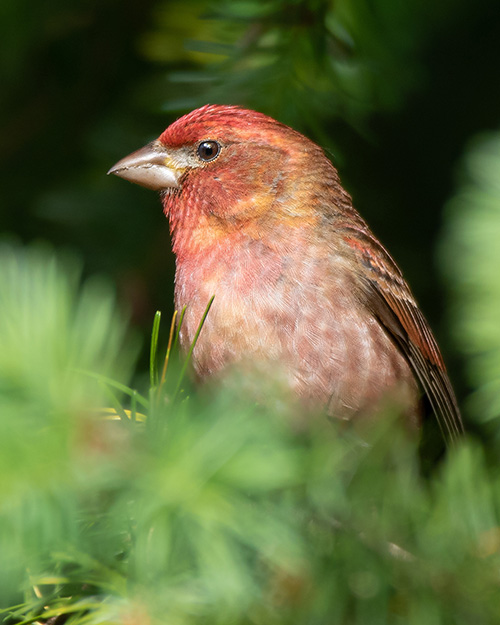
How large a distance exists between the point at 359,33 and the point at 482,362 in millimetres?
1480

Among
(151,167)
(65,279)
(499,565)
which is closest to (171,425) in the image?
(65,279)

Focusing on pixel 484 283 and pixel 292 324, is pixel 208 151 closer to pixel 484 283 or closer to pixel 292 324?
pixel 292 324

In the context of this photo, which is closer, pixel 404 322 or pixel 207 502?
pixel 207 502

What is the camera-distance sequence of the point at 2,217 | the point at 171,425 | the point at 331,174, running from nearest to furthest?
the point at 171,425 < the point at 331,174 < the point at 2,217

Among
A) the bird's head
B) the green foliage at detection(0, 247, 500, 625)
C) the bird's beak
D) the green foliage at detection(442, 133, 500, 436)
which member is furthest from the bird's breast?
the green foliage at detection(0, 247, 500, 625)

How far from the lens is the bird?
8.82ft

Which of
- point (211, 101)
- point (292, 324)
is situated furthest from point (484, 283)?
point (211, 101)

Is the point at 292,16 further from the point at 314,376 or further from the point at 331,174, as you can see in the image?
the point at 314,376

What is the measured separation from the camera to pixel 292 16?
2535mm

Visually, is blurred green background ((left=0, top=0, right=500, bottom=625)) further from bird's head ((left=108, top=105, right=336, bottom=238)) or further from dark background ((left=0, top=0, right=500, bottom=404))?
bird's head ((left=108, top=105, right=336, bottom=238))

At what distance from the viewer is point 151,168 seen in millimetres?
3135

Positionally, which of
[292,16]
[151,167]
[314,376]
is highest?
[292,16]

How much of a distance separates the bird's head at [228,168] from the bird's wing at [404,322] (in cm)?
31

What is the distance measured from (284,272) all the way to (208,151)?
0.78 metres
